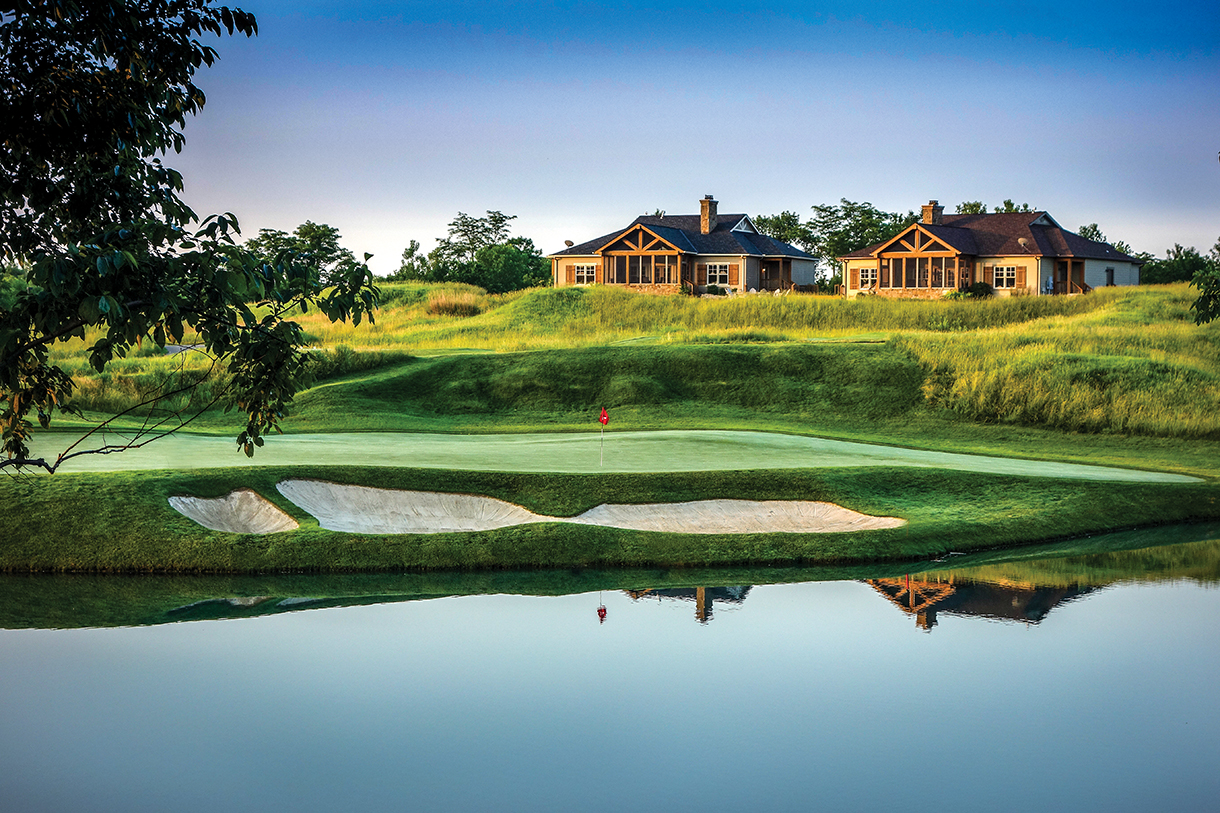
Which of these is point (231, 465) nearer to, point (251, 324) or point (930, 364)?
point (251, 324)

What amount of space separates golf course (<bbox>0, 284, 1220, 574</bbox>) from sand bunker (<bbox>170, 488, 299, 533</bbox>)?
5cm

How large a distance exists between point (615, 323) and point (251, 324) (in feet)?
163

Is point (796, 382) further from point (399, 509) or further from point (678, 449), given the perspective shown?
point (399, 509)

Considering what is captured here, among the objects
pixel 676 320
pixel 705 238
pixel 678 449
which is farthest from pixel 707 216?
pixel 678 449

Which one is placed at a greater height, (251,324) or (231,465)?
(251,324)

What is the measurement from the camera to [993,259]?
72.3 meters

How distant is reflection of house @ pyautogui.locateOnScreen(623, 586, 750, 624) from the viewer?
1490 cm

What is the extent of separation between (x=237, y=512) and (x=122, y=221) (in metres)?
11.8

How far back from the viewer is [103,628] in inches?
521

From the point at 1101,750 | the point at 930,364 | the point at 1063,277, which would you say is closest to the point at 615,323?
the point at 930,364

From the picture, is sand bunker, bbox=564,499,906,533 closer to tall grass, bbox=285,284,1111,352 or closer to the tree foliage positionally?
tall grass, bbox=285,284,1111,352

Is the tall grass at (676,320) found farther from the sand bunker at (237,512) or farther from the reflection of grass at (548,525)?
the sand bunker at (237,512)

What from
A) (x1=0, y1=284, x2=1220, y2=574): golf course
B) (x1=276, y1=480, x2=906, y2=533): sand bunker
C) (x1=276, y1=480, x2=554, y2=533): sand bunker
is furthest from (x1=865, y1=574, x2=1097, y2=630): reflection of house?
Result: (x1=276, y1=480, x2=554, y2=533): sand bunker

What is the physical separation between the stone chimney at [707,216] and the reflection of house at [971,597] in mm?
66265
